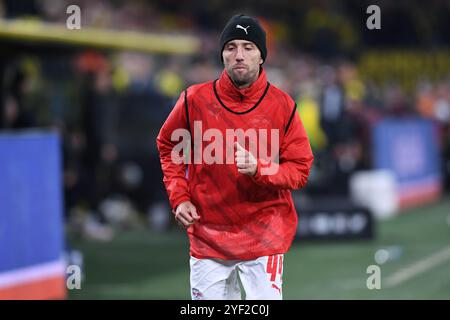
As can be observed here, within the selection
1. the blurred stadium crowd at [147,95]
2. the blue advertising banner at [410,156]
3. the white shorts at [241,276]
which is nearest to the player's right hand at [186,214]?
the white shorts at [241,276]

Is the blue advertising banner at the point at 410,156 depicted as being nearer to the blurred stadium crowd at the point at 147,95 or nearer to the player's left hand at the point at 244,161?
the blurred stadium crowd at the point at 147,95

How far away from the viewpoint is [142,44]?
16.5m

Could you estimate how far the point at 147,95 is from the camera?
1919 centimetres

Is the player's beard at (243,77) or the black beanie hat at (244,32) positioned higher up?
the black beanie hat at (244,32)

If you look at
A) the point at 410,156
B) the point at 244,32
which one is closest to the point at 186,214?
the point at 244,32

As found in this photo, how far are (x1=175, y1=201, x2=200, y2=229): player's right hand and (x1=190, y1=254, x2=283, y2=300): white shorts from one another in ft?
0.87

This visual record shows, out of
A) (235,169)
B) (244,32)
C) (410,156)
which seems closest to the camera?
(244,32)

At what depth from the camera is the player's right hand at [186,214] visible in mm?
6984

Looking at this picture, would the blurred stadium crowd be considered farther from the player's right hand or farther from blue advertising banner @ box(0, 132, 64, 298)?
the player's right hand

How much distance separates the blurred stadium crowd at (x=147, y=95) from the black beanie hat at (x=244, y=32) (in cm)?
815

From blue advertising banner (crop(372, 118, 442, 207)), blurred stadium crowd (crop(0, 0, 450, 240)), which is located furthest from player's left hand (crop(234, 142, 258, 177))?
blue advertising banner (crop(372, 118, 442, 207))

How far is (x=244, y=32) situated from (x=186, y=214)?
111 cm

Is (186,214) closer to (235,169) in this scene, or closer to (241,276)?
(235,169)
